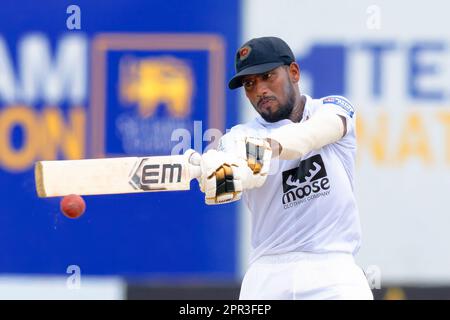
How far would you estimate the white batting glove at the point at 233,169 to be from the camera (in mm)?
4289

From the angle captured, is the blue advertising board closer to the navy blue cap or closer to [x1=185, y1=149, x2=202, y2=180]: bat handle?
the navy blue cap

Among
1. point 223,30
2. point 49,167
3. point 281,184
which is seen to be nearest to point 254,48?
point 281,184

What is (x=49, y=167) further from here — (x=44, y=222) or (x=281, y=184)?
(x=44, y=222)

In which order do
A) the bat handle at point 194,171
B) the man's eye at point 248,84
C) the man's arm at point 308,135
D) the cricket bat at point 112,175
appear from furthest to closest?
1. the man's eye at point 248,84
2. the man's arm at point 308,135
3. the bat handle at point 194,171
4. the cricket bat at point 112,175

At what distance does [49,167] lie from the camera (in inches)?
165

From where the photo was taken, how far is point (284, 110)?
502 centimetres

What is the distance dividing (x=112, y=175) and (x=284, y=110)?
101 centimetres

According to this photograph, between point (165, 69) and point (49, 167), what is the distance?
3.60m

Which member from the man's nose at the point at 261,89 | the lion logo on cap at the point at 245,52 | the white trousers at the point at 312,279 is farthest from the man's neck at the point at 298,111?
the white trousers at the point at 312,279

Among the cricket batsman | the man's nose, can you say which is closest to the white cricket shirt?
the cricket batsman

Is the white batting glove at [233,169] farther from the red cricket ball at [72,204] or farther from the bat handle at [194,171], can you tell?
the red cricket ball at [72,204]

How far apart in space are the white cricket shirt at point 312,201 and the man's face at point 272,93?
0.18 feet

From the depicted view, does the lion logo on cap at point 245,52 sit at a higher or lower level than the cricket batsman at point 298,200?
higher

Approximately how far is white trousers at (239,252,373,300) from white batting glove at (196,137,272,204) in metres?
0.64
